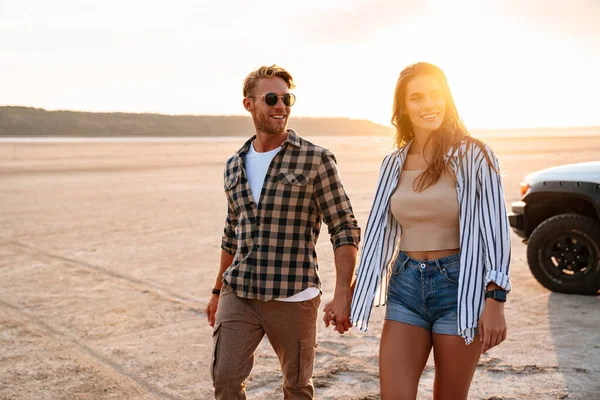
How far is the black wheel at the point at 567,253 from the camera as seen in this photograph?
685 cm

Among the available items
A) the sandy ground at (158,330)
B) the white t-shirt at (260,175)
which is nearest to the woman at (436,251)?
the white t-shirt at (260,175)

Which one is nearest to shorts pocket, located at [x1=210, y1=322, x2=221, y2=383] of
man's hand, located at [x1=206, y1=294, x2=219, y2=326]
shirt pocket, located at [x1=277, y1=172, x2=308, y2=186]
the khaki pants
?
the khaki pants

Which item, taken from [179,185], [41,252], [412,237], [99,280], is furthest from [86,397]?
[179,185]

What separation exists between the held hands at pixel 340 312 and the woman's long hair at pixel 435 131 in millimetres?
626

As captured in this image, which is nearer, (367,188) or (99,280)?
(99,280)

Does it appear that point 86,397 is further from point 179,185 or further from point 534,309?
point 179,185

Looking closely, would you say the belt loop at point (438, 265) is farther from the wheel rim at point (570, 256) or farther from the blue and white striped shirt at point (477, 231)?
the wheel rim at point (570, 256)

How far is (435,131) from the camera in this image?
3.21 meters

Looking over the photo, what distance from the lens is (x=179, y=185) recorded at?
69.2 ft

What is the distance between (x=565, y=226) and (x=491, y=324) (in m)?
4.49

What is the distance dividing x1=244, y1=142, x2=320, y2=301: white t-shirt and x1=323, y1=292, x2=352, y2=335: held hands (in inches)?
6.1

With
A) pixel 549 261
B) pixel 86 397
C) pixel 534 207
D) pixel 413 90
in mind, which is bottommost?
pixel 86 397

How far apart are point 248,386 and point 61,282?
3928 mm

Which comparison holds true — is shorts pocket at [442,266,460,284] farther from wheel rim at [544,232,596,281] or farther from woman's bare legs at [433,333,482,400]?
wheel rim at [544,232,596,281]
